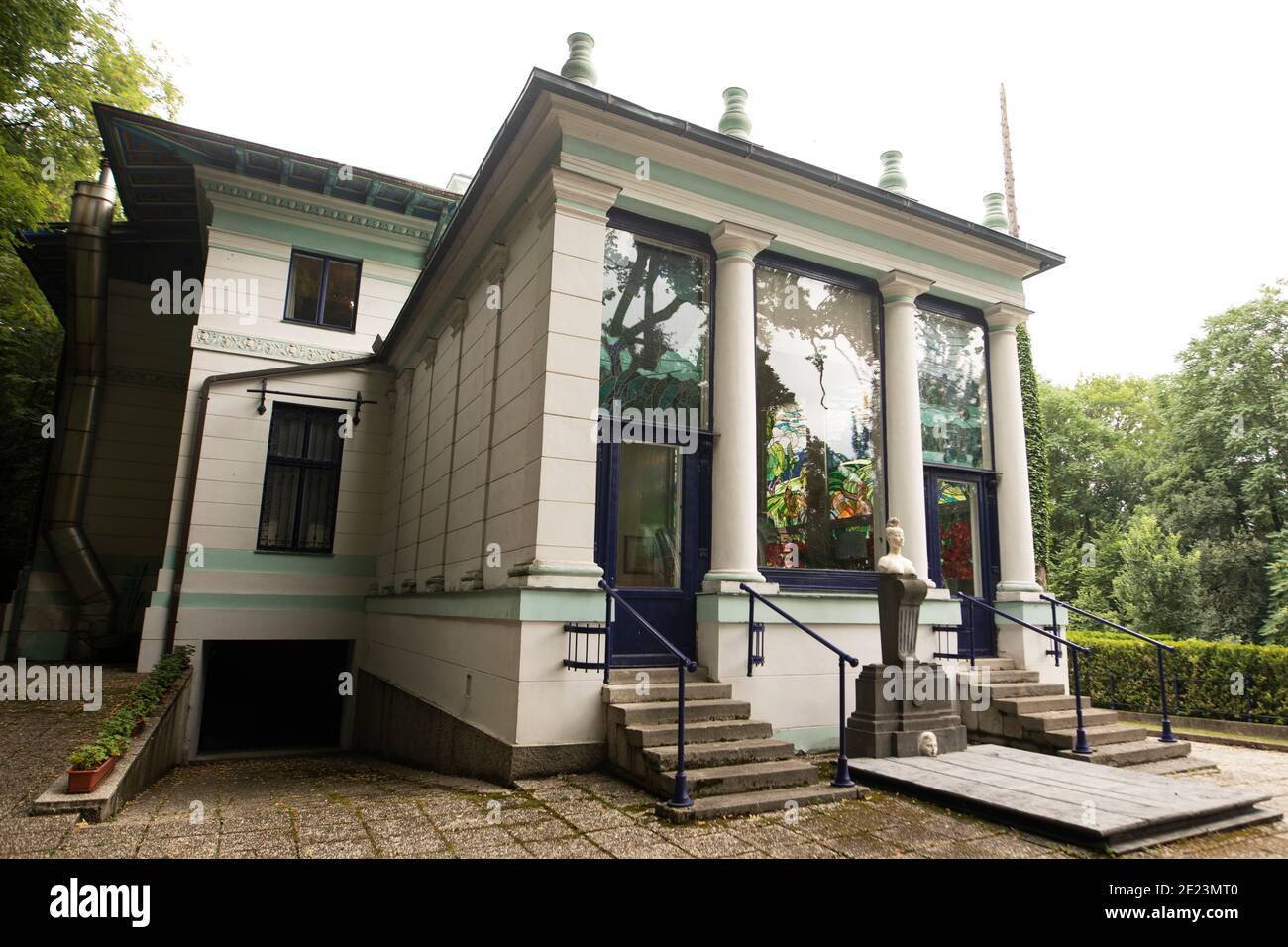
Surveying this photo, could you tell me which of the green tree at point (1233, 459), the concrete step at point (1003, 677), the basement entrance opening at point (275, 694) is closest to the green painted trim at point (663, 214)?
the concrete step at point (1003, 677)

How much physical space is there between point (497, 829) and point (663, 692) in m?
2.15

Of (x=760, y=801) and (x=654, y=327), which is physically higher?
(x=654, y=327)

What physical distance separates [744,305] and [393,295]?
8226mm

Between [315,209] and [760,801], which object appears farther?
[315,209]

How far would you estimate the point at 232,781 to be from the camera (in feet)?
26.9

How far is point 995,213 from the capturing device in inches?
414

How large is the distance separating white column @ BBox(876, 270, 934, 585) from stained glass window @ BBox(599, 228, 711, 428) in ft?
8.15

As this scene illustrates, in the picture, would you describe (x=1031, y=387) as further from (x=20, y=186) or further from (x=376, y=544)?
(x=20, y=186)

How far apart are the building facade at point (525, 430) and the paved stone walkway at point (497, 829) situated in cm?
84

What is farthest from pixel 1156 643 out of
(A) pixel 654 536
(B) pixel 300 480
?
(B) pixel 300 480

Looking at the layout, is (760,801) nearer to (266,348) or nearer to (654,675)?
(654,675)

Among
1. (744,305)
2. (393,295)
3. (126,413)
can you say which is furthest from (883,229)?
(126,413)

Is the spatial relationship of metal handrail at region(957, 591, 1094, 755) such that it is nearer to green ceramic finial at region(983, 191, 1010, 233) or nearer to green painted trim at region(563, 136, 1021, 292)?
green painted trim at region(563, 136, 1021, 292)

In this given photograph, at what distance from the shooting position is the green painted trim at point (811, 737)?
7242 mm
